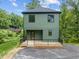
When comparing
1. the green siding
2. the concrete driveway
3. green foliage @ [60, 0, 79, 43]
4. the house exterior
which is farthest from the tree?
the concrete driveway

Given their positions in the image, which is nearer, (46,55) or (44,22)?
(46,55)

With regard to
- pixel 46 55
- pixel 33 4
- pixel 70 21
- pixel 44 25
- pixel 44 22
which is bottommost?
pixel 46 55

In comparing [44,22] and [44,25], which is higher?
[44,22]

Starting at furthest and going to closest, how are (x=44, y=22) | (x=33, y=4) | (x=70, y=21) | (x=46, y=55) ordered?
1. (x=33, y=4)
2. (x=70, y=21)
3. (x=44, y=22)
4. (x=46, y=55)

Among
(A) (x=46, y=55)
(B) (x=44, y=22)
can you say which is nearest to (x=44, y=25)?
(B) (x=44, y=22)

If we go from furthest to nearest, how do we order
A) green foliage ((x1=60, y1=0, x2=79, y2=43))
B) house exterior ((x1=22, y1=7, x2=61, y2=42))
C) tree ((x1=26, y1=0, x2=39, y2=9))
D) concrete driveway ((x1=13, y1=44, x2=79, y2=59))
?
tree ((x1=26, y1=0, x2=39, y2=9)) < green foliage ((x1=60, y1=0, x2=79, y2=43)) < house exterior ((x1=22, y1=7, x2=61, y2=42)) < concrete driveway ((x1=13, y1=44, x2=79, y2=59))

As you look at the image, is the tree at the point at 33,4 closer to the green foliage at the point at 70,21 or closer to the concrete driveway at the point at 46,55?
the green foliage at the point at 70,21

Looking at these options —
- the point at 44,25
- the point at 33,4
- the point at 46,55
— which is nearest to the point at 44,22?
the point at 44,25

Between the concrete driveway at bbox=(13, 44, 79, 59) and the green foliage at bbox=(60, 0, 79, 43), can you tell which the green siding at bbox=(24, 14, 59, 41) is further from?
the concrete driveway at bbox=(13, 44, 79, 59)

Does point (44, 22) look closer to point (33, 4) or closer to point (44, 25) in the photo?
point (44, 25)

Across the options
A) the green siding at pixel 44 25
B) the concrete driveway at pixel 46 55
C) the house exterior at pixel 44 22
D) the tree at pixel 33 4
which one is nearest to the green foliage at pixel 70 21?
the green siding at pixel 44 25

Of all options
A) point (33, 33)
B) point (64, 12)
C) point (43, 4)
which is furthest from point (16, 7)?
point (33, 33)

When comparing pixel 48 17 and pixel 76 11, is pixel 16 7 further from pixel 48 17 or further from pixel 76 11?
pixel 48 17

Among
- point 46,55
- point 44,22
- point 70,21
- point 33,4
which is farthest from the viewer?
point 33,4
